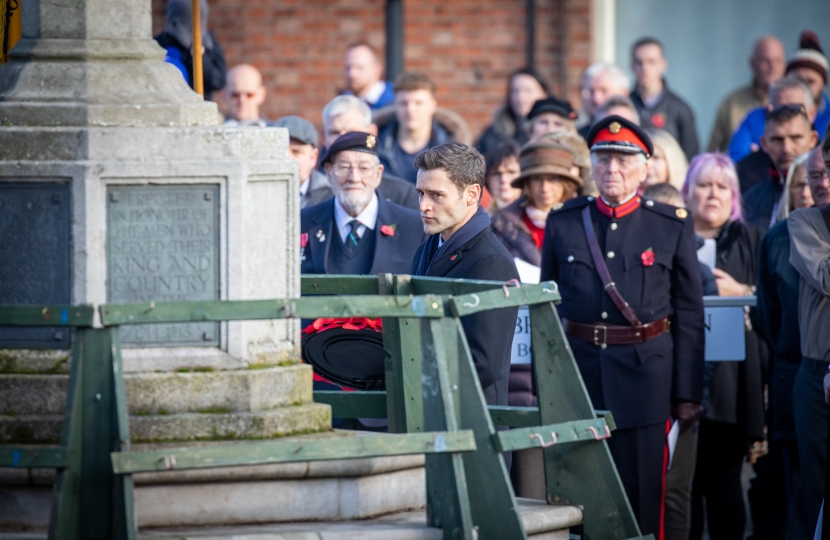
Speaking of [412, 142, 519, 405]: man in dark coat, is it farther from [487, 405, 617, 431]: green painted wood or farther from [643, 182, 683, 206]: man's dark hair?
[643, 182, 683, 206]: man's dark hair

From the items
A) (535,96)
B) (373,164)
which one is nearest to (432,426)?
(373,164)

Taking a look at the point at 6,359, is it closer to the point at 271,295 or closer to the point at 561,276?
the point at 271,295

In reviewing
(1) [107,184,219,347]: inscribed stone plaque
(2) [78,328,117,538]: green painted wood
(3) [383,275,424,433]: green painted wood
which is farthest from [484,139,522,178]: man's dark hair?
(2) [78,328,117,538]: green painted wood

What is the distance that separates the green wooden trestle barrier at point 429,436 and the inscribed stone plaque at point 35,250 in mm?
520

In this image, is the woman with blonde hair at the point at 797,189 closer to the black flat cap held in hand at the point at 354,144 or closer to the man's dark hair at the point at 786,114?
the man's dark hair at the point at 786,114

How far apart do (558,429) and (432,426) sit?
401 mm

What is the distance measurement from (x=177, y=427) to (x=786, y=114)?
4.73 meters

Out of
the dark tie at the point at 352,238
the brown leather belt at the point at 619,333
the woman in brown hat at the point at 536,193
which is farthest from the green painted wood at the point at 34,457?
the woman in brown hat at the point at 536,193

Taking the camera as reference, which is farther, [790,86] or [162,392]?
[790,86]

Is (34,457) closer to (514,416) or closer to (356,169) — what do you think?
(514,416)

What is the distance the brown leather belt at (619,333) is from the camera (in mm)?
6008

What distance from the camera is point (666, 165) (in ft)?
25.2

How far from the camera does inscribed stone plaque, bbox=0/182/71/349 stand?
434 cm

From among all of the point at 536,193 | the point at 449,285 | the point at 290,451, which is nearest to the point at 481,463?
the point at 290,451
